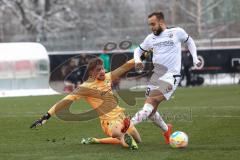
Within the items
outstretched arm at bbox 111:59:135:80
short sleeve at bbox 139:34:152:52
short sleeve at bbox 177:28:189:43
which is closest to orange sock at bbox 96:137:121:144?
outstretched arm at bbox 111:59:135:80

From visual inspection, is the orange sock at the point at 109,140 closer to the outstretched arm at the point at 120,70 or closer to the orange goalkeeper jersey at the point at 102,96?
the orange goalkeeper jersey at the point at 102,96

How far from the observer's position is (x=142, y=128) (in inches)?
→ 530

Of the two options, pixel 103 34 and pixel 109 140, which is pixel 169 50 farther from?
pixel 103 34

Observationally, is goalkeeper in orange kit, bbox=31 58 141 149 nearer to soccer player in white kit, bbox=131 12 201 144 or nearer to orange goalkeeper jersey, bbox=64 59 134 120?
orange goalkeeper jersey, bbox=64 59 134 120

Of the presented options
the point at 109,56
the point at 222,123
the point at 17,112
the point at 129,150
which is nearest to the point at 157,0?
the point at 109,56

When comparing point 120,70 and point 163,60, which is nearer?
point 163,60

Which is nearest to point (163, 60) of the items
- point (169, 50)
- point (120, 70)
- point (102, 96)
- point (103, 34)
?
point (169, 50)

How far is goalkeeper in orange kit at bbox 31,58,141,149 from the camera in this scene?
10.5 metres

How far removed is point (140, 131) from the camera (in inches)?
509

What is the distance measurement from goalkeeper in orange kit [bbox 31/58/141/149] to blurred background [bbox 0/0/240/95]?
11929mm

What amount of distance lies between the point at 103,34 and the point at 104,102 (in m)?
42.0

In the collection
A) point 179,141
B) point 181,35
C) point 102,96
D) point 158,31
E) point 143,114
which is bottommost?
point 179,141

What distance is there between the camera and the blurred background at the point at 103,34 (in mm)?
30719

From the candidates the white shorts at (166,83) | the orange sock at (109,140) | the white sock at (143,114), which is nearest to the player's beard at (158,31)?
the white shorts at (166,83)
